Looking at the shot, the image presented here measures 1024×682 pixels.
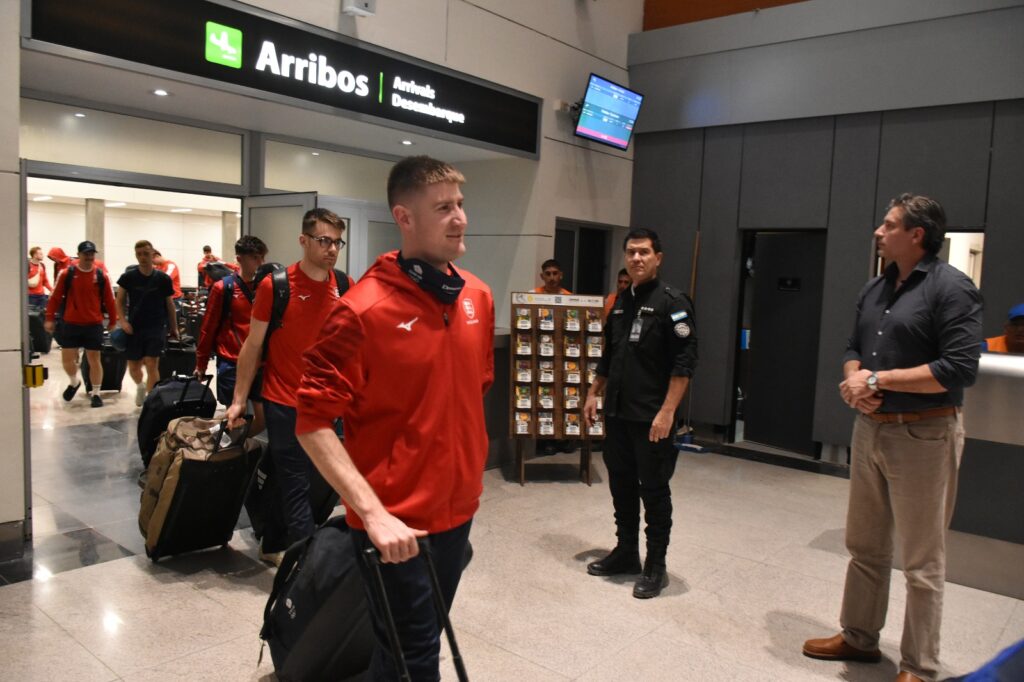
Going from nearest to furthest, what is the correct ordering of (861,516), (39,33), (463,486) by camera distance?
(463,486) → (861,516) → (39,33)

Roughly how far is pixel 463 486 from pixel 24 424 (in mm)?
3105

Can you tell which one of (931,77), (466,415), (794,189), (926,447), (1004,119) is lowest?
(926,447)

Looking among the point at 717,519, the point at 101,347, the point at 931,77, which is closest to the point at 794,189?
the point at 931,77

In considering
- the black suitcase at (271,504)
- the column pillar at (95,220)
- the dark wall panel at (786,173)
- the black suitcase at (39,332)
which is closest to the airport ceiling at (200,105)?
the black suitcase at (271,504)

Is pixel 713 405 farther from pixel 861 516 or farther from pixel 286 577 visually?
pixel 286 577

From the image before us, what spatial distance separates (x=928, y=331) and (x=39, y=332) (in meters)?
12.2

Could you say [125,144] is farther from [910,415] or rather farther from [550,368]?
[910,415]

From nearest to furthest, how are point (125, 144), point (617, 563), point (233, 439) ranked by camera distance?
point (233, 439)
point (617, 563)
point (125, 144)

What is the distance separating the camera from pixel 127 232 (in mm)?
20141

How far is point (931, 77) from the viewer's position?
20.6ft

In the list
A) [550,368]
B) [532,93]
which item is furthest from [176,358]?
[532,93]

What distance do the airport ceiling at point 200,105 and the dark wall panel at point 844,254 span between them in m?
3.12

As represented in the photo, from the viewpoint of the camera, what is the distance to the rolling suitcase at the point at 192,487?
12.0 ft

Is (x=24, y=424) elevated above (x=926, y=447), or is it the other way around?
(x=926, y=447)
